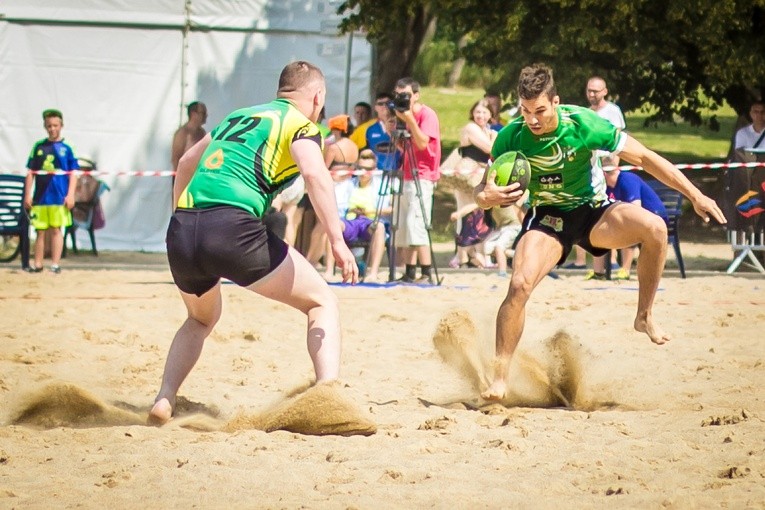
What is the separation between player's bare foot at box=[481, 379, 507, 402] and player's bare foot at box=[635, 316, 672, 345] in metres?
1.16

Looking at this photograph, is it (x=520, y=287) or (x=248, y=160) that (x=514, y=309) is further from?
(x=248, y=160)

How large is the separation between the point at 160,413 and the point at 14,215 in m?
9.45

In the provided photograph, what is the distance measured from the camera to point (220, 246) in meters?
5.56

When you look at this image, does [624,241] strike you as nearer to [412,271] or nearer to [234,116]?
[234,116]

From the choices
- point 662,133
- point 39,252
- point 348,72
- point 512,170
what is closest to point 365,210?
point 348,72

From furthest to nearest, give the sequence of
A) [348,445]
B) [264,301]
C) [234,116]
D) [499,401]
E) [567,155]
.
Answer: [264,301] → [567,155] → [499,401] → [234,116] → [348,445]

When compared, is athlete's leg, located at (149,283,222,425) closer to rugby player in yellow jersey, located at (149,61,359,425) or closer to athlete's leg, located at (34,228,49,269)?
rugby player in yellow jersey, located at (149,61,359,425)

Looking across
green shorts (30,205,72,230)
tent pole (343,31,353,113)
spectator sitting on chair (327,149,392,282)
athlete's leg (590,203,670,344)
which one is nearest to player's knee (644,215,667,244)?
athlete's leg (590,203,670,344)

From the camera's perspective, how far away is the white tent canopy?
1619 centimetres

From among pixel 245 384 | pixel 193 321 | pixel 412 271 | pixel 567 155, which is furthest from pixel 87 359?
pixel 412 271

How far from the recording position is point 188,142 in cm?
1490

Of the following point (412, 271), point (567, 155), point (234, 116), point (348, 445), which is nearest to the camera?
point (348, 445)

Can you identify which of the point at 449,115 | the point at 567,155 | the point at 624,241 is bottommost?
the point at 449,115

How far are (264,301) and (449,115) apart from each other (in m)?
25.2
